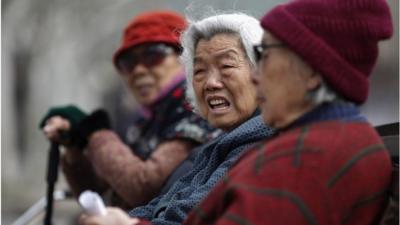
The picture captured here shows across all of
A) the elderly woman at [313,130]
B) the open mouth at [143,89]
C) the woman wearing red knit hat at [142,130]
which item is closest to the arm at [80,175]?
the woman wearing red knit hat at [142,130]

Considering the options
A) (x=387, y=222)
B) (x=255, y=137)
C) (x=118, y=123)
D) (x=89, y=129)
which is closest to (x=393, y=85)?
(x=118, y=123)

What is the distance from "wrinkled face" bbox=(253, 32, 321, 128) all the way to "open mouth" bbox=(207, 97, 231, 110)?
38.8 inches

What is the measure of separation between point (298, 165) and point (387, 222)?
0.29 meters

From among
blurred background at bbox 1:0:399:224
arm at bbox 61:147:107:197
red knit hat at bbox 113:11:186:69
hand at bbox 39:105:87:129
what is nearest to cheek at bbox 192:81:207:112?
hand at bbox 39:105:87:129

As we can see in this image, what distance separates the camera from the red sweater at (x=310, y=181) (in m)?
2.59

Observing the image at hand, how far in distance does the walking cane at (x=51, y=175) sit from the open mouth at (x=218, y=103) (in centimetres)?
161

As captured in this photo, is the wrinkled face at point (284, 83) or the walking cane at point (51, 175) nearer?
the wrinkled face at point (284, 83)

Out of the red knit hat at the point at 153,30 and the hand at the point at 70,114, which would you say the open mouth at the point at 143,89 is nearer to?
the red knit hat at the point at 153,30

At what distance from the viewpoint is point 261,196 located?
2.60 m

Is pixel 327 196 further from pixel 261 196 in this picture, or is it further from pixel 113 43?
pixel 113 43

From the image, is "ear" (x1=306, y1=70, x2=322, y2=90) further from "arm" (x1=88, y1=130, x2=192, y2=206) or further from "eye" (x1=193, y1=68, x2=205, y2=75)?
"arm" (x1=88, y1=130, x2=192, y2=206)

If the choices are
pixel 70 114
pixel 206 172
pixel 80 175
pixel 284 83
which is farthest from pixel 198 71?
pixel 80 175

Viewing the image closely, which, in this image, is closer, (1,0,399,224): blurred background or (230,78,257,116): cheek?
(230,78,257,116): cheek

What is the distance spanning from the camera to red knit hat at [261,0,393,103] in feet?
8.93
